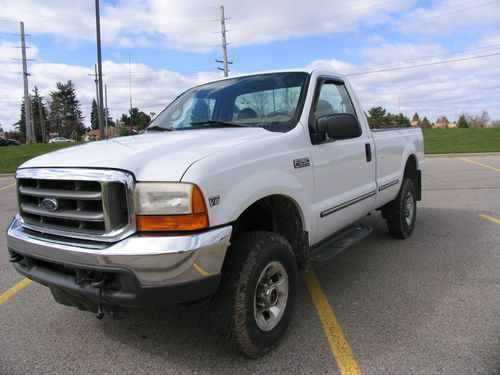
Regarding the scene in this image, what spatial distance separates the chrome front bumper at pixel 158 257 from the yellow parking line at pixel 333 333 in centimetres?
108

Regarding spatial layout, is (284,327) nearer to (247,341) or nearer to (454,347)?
(247,341)

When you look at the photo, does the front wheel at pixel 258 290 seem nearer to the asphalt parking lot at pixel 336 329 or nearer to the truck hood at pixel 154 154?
the asphalt parking lot at pixel 336 329

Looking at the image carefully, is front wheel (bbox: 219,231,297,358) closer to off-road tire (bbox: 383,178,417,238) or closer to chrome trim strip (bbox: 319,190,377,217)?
chrome trim strip (bbox: 319,190,377,217)

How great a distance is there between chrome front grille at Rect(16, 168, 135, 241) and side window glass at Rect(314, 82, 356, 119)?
72.9 inches

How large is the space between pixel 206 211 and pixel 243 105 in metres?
1.77

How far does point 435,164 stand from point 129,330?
14056 millimetres

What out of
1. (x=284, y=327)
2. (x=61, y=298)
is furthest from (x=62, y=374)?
(x=284, y=327)

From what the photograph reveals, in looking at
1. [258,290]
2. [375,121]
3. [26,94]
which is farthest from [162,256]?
[26,94]

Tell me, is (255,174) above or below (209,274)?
above

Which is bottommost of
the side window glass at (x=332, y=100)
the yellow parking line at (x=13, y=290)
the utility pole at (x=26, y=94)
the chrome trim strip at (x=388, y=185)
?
the yellow parking line at (x=13, y=290)

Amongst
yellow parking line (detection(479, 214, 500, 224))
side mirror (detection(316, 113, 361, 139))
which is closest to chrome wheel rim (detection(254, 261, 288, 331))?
side mirror (detection(316, 113, 361, 139))

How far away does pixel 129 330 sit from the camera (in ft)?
11.1

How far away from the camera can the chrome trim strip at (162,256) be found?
2.29 meters

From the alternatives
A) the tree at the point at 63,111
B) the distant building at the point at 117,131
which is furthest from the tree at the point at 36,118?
the distant building at the point at 117,131
